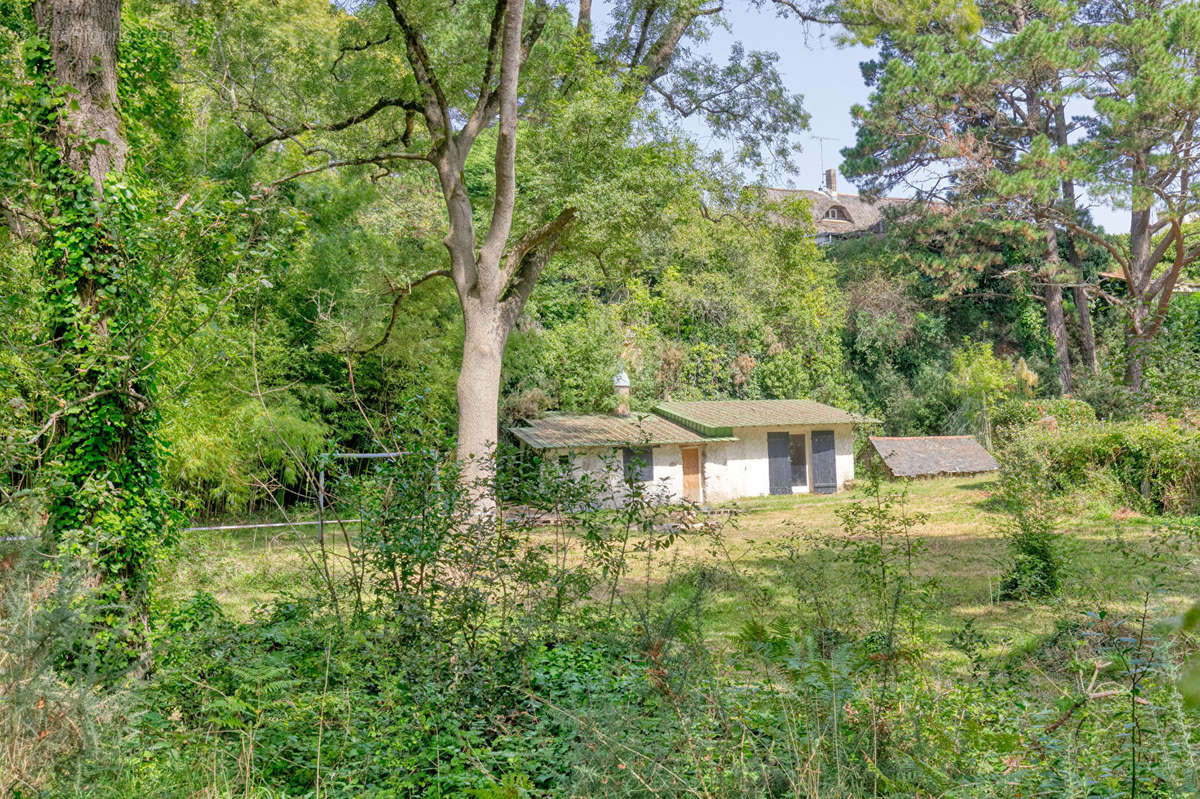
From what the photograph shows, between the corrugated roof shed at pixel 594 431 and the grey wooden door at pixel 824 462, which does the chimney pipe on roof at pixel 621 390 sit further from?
the grey wooden door at pixel 824 462

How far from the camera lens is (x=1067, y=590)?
8.51m

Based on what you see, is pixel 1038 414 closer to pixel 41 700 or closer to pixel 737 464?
pixel 737 464

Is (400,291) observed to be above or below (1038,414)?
above

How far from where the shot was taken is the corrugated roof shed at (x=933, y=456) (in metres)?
22.7

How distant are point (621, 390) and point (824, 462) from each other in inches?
265

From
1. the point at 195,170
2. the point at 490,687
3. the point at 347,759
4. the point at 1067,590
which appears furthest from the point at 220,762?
the point at 195,170

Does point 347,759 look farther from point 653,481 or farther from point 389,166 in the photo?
point 653,481

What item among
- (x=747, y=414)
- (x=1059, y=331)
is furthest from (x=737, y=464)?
(x=1059, y=331)

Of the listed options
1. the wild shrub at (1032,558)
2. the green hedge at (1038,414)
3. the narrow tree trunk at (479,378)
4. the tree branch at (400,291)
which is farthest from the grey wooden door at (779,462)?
the wild shrub at (1032,558)

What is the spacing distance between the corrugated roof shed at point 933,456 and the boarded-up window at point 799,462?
1.98 meters

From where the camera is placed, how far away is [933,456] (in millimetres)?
23172

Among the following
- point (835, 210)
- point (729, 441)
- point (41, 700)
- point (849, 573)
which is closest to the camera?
point (41, 700)

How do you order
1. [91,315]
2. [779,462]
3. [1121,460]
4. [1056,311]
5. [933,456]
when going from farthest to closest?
[1056,311] → [779,462] → [933,456] → [1121,460] → [91,315]

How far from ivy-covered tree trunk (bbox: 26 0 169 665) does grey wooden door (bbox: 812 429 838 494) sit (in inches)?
795
